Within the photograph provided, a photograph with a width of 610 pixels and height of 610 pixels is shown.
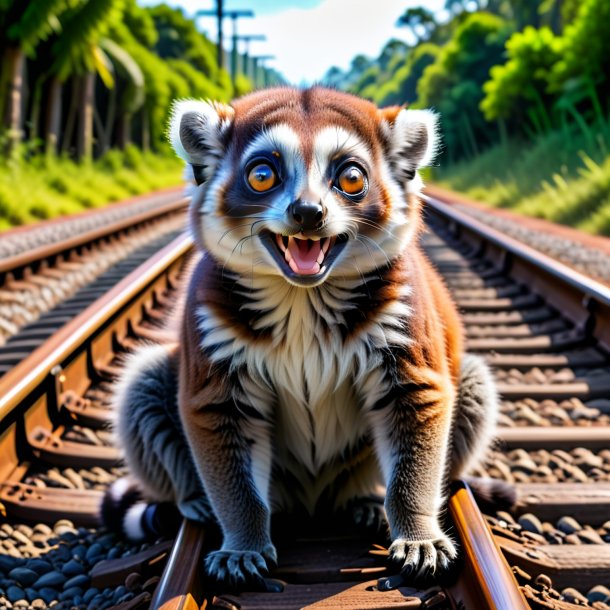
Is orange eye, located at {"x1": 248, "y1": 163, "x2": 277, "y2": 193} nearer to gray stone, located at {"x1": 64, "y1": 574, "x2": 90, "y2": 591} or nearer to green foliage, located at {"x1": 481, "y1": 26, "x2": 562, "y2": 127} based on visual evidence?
gray stone, located at {"x1": 64, "y1": 574, "x2": 90, "y2": 591}

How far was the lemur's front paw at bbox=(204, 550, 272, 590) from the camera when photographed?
8.41 ft

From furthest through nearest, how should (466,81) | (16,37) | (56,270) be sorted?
(466,81), (16,37), (56,270)

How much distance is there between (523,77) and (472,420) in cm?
2295

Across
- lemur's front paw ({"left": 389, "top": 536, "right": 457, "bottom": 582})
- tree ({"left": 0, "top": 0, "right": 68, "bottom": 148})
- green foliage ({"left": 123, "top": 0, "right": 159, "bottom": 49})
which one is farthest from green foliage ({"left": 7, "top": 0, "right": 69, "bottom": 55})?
green foliage ({"left": 123, "top": 0, "right": 159, "bottom": 49})

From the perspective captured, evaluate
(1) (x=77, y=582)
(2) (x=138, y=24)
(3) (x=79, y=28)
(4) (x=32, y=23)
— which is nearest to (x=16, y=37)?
(4) (x=32, y=23)

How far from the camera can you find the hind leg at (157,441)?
3143mm

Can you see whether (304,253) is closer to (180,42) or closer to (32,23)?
(32,23)

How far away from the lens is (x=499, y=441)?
3.90 m

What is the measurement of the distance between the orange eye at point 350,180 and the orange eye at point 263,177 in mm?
226

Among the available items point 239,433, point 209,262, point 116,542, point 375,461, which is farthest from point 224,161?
point 116,542

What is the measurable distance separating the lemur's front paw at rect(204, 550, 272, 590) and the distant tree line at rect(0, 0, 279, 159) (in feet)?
37.7

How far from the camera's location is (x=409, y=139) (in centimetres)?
288

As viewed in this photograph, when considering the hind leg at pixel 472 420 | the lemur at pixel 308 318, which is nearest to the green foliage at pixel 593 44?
the hind leg at pixel 472 420

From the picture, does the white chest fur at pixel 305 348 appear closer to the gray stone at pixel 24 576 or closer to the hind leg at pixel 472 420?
the hind leg at pixel 472 420
